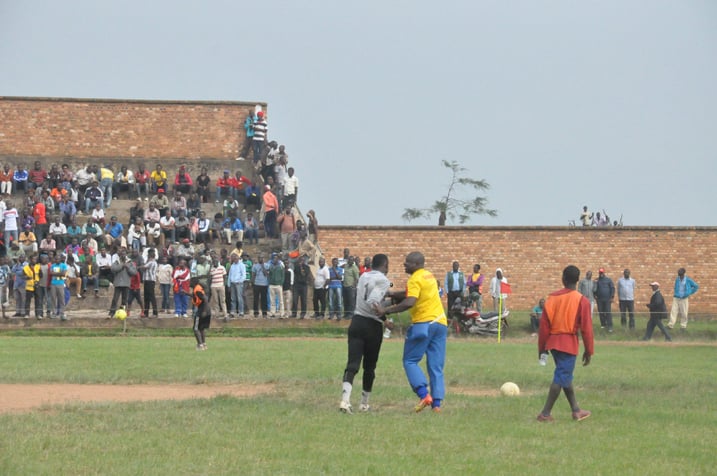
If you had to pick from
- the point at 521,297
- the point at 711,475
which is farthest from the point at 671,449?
the point at 521,297

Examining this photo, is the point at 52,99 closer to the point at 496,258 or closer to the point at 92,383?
the point at 496,258

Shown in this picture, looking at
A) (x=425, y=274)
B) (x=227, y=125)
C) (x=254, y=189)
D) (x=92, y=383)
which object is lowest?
(x=92, y=383)

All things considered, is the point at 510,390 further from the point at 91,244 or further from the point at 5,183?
the point at 5,183

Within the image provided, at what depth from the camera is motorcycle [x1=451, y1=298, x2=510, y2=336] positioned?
107ft

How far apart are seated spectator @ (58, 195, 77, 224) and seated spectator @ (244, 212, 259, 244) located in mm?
5545

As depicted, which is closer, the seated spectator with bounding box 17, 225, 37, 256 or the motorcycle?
the motorcycle

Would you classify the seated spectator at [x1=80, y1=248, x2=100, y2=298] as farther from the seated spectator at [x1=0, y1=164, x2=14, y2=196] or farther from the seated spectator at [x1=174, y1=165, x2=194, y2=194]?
the seated spectator at [x1=174, y1=165, x2=194, y2=194]

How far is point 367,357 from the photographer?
14.4 meters

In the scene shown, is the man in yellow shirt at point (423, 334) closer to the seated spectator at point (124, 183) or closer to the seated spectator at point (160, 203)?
the seated spectator at point (160, 203)

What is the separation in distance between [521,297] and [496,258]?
1684 millimetres

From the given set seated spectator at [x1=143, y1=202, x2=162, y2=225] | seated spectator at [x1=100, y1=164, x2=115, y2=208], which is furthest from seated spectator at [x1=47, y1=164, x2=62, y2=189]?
seated spectator at [x1=143, y1=202, x2=162, y2=225]

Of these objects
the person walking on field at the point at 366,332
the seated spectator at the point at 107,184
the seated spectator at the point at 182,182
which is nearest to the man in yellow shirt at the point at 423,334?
the person walking on field at the point at 366,332

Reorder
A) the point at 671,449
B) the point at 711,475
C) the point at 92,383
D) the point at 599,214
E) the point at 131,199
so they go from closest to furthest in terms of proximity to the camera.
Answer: the point at 711,475 < the point at 671,449 < the point at 92,383 < the point at 131,199 < the point at 599,214

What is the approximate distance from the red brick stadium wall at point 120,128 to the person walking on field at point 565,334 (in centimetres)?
3679
